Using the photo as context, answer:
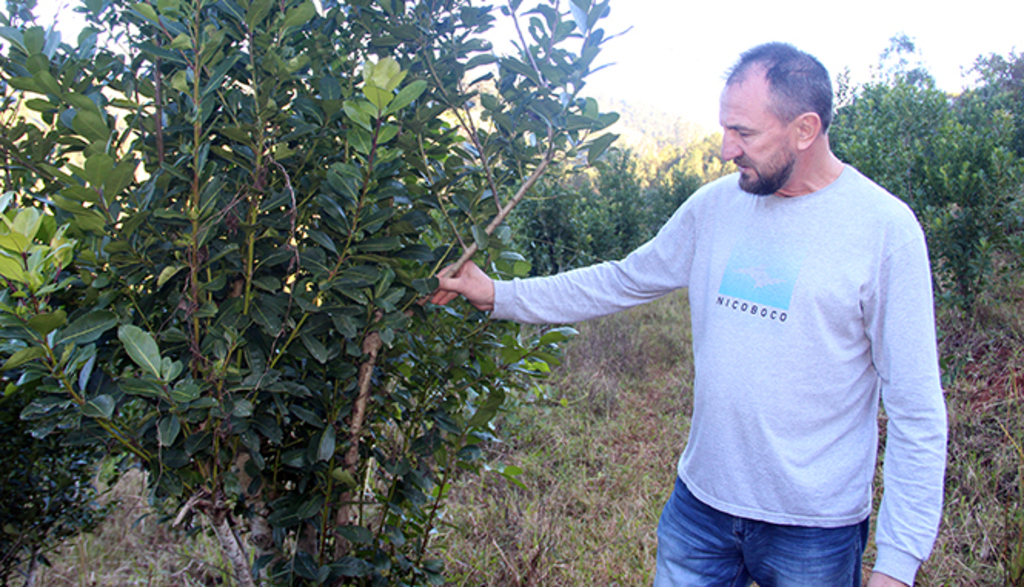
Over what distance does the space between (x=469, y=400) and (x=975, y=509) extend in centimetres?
333

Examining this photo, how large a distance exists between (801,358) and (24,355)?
1626mm

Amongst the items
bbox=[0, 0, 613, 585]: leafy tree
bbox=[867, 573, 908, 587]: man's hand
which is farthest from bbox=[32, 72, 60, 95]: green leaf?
bbox=[867, 573, 908, 587]: man's hand

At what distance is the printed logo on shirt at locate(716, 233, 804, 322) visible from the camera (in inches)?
62.1

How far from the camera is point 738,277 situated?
65.9 inches

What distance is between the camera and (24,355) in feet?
3.30

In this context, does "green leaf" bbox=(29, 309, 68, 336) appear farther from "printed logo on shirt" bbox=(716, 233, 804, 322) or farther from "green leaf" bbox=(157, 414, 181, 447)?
"printed logo on shirt" bbox=(716, 233, 804, 322)

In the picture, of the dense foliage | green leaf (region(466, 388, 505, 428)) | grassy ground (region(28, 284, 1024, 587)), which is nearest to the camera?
green leaf (region(466, 388, 505, 428))

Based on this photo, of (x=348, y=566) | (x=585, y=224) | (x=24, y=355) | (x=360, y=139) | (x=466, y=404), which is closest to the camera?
(x=24, y=355)

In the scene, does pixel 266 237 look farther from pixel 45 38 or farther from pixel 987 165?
pixel 987 165

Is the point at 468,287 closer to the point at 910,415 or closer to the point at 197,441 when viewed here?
the point at 197,441

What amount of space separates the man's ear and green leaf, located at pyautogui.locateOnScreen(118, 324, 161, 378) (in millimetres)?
1536

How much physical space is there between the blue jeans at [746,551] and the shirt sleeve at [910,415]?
166mm

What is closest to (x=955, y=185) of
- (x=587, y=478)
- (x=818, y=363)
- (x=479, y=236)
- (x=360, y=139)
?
(x=587, y=478)

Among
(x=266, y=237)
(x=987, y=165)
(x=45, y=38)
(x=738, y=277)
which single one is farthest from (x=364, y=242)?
(x=987, y=165)
